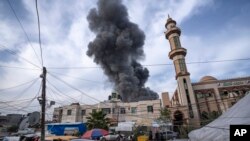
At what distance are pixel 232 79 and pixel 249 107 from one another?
36.6 metres

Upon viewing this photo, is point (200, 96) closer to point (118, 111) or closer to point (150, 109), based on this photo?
point (150, 109)

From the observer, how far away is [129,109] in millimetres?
41375

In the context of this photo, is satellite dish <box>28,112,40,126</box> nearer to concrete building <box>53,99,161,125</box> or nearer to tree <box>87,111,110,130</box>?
tree <box>87,111,110,130</box>

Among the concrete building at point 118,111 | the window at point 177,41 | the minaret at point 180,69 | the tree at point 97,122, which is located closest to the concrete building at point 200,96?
the minaret at point 180,69

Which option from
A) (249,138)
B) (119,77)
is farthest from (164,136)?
(119,77)

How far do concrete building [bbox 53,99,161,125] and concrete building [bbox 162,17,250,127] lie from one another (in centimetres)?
354

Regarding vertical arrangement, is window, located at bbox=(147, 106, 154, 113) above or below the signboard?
below

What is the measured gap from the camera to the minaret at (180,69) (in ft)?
116

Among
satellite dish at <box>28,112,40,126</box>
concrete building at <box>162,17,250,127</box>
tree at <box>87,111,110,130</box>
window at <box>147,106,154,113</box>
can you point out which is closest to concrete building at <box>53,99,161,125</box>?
window at <box>147,106,154,113</box>

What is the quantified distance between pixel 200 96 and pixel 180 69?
6848mm

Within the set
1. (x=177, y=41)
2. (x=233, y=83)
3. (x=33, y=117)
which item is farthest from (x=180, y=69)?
(x=33, y=117)

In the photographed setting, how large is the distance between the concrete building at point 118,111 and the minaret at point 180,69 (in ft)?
19.6

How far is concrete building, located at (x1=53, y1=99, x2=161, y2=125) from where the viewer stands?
129ft

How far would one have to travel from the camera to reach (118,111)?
41.4 m
